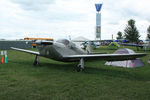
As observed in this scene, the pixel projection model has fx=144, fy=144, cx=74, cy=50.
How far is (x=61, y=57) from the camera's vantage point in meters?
8.95

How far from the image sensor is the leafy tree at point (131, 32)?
42.6 metres

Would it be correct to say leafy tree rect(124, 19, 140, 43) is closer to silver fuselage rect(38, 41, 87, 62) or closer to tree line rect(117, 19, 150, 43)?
tree line rect(117, 19, 150, 43)

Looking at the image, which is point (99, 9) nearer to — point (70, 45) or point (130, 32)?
point (130, 32)

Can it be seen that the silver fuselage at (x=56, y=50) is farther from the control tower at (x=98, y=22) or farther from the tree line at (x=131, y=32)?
the control tower at (x=98, y=22)

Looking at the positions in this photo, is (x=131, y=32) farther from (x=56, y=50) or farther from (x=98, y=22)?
(x=56, y=50)

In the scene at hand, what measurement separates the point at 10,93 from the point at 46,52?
4.82 metres

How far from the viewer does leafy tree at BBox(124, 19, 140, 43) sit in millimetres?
42625

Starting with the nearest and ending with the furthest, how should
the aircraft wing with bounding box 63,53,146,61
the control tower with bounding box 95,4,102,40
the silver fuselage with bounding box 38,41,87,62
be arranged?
1. the aircraft wing with bounding box 63,53,146,61
2. the silver fuselage with bounding box 38,41,87,62
3. the control tower with bounding box 95,4,102,40

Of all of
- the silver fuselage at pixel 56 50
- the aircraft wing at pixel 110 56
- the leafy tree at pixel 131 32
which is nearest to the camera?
the aircraft wing at pixel 110 56

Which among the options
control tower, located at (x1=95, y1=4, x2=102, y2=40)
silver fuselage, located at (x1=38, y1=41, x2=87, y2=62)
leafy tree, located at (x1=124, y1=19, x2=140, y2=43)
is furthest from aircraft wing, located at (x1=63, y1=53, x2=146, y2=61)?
control tower, located at (x1=95, y1=4, x2=102, y2=40)

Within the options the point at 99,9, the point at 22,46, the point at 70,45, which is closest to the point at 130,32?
the point at 99,9

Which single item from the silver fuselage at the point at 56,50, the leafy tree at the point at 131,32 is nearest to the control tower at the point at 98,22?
the leafy tree at the point at 131,32

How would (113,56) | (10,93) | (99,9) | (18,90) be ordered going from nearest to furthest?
1. (10,93)
2. (18,90)
3. (113,56)
4. (99,9)

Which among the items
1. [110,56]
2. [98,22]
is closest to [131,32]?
[98,22]
